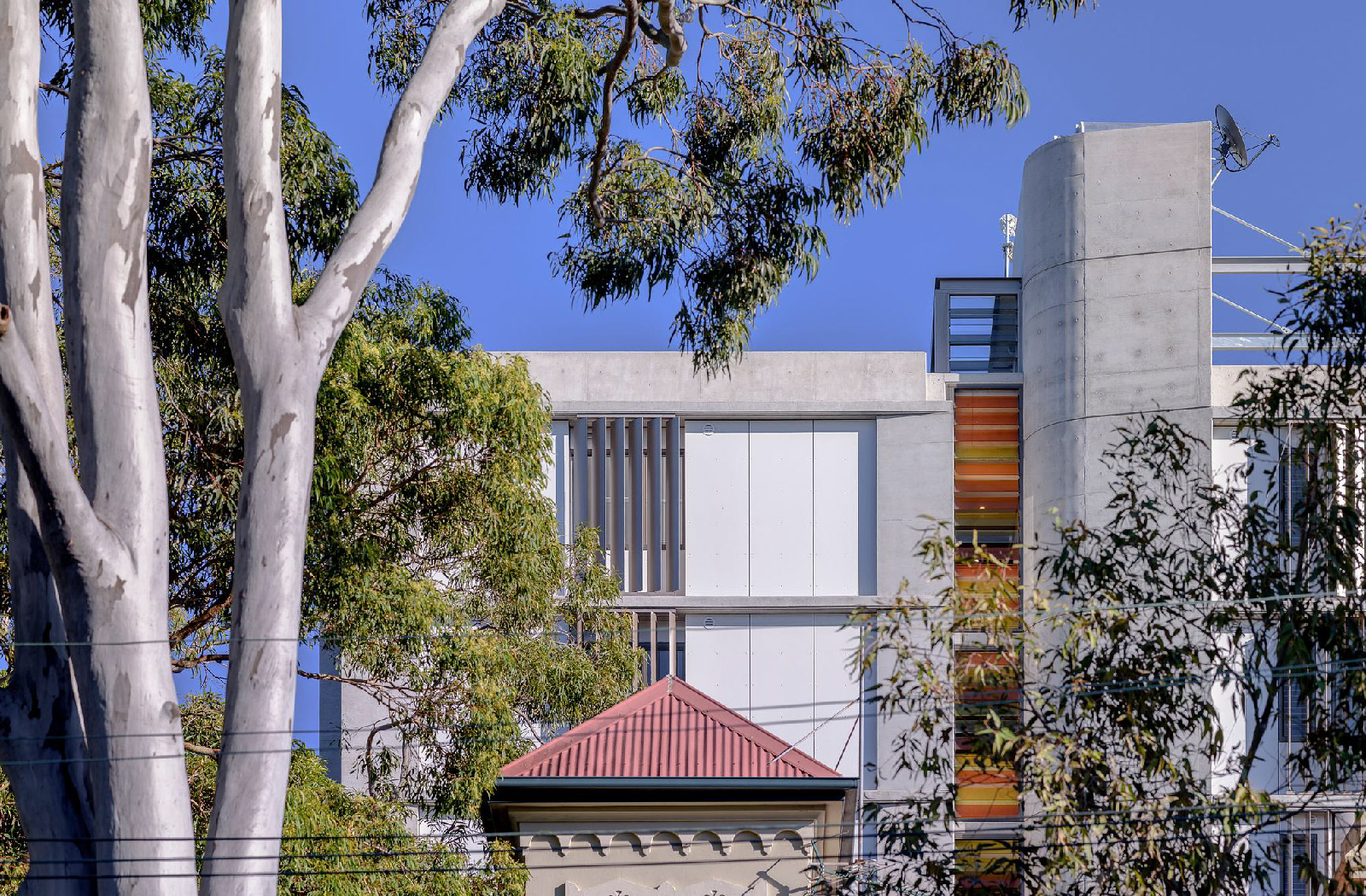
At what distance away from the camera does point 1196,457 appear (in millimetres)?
23812

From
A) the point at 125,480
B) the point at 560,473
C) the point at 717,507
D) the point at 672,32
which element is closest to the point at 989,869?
the point at 125,480

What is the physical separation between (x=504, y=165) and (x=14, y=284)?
6.73m

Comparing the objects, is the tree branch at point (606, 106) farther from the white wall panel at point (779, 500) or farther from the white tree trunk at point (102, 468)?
the white wall panel at point (779, 500)

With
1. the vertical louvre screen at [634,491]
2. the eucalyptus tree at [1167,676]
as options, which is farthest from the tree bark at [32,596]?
the vertical louvre screen at [634,491]

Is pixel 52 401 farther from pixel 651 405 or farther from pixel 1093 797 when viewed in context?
pixel 651 405

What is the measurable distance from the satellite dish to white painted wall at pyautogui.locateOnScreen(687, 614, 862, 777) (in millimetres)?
9751

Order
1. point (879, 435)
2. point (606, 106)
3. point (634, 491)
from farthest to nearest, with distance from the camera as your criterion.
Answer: point (879, 435)
point (634, 491)
point (606, 106)

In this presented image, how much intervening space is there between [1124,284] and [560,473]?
9.33 m

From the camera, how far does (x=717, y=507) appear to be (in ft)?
95.0

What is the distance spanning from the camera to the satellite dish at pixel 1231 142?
27875 millimetres

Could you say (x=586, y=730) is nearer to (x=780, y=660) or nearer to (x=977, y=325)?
(x=780, y=660)

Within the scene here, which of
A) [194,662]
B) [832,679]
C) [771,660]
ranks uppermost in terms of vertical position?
[194,662]

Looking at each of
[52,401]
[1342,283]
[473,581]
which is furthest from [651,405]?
[52,401]

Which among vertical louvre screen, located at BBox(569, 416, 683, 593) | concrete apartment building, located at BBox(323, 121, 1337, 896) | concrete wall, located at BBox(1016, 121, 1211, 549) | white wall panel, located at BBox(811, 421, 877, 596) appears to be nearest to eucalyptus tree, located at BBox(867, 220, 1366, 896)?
concrete wall, located at BBox(1016, 121, 1211, 549)
